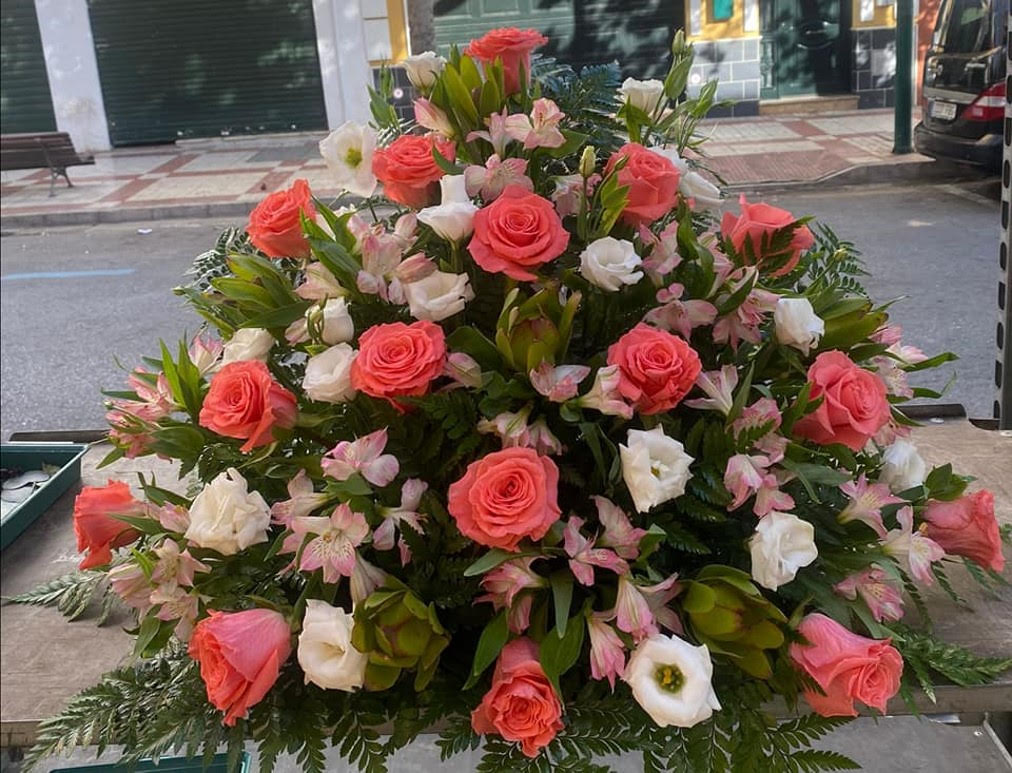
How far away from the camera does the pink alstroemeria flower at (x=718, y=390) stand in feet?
4.08

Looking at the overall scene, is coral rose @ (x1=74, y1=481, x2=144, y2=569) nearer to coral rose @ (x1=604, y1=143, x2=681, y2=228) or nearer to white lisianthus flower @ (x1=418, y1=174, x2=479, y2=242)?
white lisianthus flower @ (x1=418, y1=174, x2=479, y2=242)

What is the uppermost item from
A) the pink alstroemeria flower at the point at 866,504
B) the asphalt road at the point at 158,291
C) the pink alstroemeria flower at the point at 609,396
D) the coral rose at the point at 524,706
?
the pink alstroemeria flower at the point at 609,396

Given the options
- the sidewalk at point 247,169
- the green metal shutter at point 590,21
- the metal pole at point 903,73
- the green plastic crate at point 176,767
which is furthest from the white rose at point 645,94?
the green metal shutter at point 590,21

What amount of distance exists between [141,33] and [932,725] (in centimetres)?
1429

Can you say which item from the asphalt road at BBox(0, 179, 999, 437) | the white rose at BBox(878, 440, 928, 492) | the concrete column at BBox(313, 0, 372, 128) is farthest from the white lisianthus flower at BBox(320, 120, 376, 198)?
the concrete column at BBox(313, 0, 372, 128)

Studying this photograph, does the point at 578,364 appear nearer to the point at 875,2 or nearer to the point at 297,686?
the point at 297,686

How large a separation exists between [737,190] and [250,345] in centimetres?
870

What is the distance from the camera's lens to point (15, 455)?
2.17 meters

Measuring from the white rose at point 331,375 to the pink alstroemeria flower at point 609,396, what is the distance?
0.28 metres

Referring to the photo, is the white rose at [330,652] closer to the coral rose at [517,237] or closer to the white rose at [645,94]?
the coral rose at [517,237]

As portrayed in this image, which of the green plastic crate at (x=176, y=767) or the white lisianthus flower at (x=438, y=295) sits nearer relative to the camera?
the white lisianthus flower at (x=438, y=295)

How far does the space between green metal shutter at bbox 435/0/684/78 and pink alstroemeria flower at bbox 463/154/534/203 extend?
12.1 meters

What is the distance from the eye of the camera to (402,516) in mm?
1212

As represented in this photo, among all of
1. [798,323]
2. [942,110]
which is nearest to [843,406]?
[798,323]
